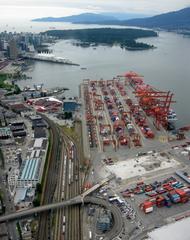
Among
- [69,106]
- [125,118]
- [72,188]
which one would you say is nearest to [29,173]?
[72,188]

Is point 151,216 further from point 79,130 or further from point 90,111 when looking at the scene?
point 90,111

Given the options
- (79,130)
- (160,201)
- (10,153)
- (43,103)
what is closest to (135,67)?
(43,103)

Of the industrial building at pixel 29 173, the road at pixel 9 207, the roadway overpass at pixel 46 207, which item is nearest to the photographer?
the road at pixel 9 207

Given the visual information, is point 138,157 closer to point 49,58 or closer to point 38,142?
point 38,142

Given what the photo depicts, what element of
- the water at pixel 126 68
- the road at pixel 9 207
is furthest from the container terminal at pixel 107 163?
the water at pixel 126 68

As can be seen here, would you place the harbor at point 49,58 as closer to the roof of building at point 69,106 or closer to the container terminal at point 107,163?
the container terminal at point 107,163

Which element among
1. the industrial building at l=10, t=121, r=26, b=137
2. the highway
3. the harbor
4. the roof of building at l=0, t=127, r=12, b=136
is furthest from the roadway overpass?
the harbor

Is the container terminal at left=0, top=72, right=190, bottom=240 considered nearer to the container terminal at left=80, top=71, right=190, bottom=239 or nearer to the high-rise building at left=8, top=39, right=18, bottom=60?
the container terminal at left=80, top=71, right=190, bottom=239
